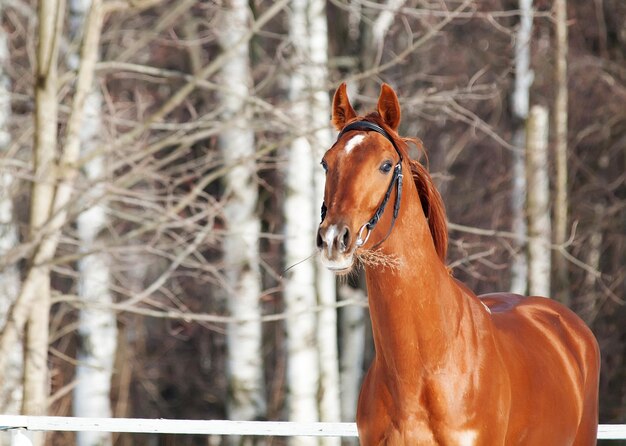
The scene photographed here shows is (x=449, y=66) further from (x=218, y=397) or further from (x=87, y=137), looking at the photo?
(x=87, y=137)

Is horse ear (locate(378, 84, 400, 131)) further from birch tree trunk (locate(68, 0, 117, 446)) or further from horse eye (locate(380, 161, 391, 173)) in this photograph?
birch tree trunk (locate(68, 0, 117, 446))

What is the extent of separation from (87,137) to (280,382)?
9.91m

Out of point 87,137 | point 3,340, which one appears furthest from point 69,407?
point 3,340

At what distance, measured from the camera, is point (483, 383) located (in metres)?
4.23

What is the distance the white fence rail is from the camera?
5.35 m

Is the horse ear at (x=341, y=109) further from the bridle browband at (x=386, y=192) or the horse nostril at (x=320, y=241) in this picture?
the horse nostril at (x=320, y=241)

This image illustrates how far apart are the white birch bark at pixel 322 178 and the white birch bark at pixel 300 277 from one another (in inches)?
5.8

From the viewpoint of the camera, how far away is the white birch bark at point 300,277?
9.96 meters

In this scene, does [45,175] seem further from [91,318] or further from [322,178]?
[322,178]

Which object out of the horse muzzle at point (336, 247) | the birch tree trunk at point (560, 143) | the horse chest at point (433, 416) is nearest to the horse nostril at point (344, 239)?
the horse muzzle at point (336, 247)

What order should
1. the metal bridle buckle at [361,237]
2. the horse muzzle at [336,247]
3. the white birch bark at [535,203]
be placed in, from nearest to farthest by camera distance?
the horse muzzle at [336,247] → the metal bridle buckle at [361,237] → the white birch bark at [535,203]

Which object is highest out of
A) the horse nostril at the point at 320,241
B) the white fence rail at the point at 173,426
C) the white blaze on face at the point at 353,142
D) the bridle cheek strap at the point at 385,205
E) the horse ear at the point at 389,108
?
the horse ear at the point at 389,108

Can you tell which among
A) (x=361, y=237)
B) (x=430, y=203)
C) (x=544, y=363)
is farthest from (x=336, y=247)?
(x=544, y=363)

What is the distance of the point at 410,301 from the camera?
413cm
